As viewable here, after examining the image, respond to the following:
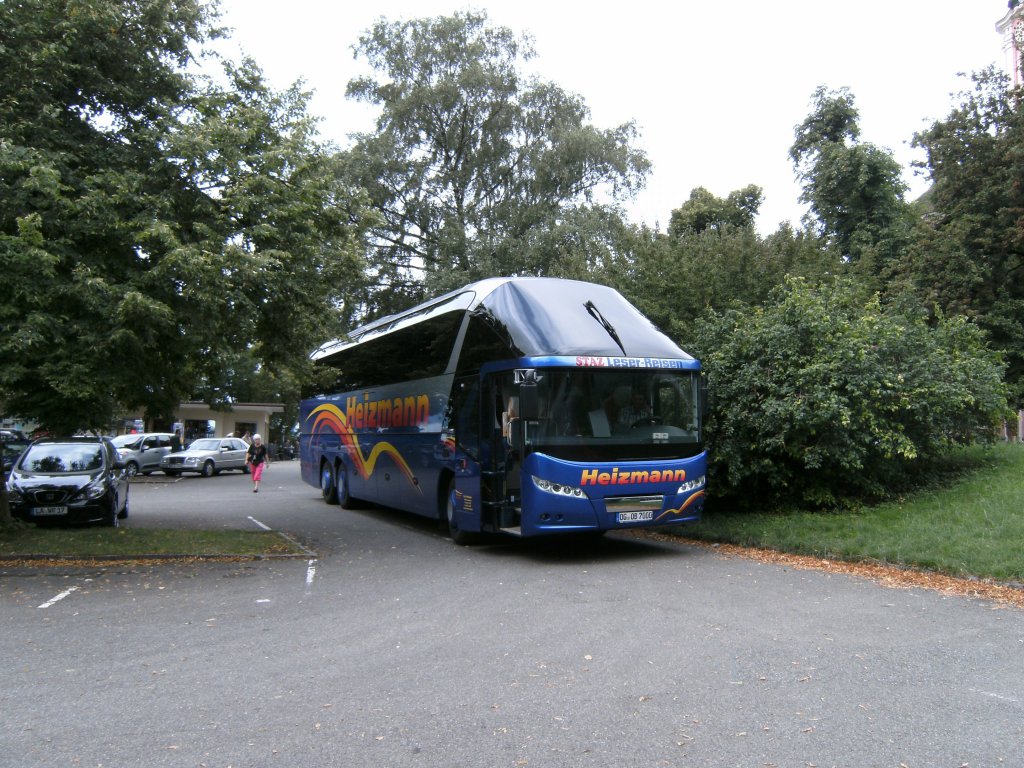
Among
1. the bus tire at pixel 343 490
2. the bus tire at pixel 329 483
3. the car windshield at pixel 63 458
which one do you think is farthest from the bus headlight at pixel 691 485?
the bus tire at pixel 329 483

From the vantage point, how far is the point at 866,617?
758cm

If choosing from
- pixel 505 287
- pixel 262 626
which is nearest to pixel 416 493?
pixel 505 287

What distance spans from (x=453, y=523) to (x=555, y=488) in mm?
3270

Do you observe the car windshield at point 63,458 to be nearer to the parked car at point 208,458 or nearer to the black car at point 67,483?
the black car at point 67,483

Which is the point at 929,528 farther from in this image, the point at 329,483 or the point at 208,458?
the point at 208,458

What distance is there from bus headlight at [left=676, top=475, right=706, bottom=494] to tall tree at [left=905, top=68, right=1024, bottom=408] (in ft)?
44.9

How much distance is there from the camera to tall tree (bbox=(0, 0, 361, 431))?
31.9 feet

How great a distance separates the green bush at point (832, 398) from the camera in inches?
478

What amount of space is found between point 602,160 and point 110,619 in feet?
86.0

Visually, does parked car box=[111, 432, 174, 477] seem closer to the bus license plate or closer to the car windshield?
the car windshield

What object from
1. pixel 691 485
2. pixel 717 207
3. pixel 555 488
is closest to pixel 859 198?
pixel 717 207

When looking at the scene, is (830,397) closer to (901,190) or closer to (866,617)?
(866,617)

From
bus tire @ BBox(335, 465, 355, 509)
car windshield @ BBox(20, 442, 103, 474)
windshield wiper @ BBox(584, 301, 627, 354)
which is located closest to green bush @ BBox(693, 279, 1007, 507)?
windshield wiper @ BBox(584, 301, 627, 354)

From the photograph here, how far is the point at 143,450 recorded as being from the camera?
113ft
